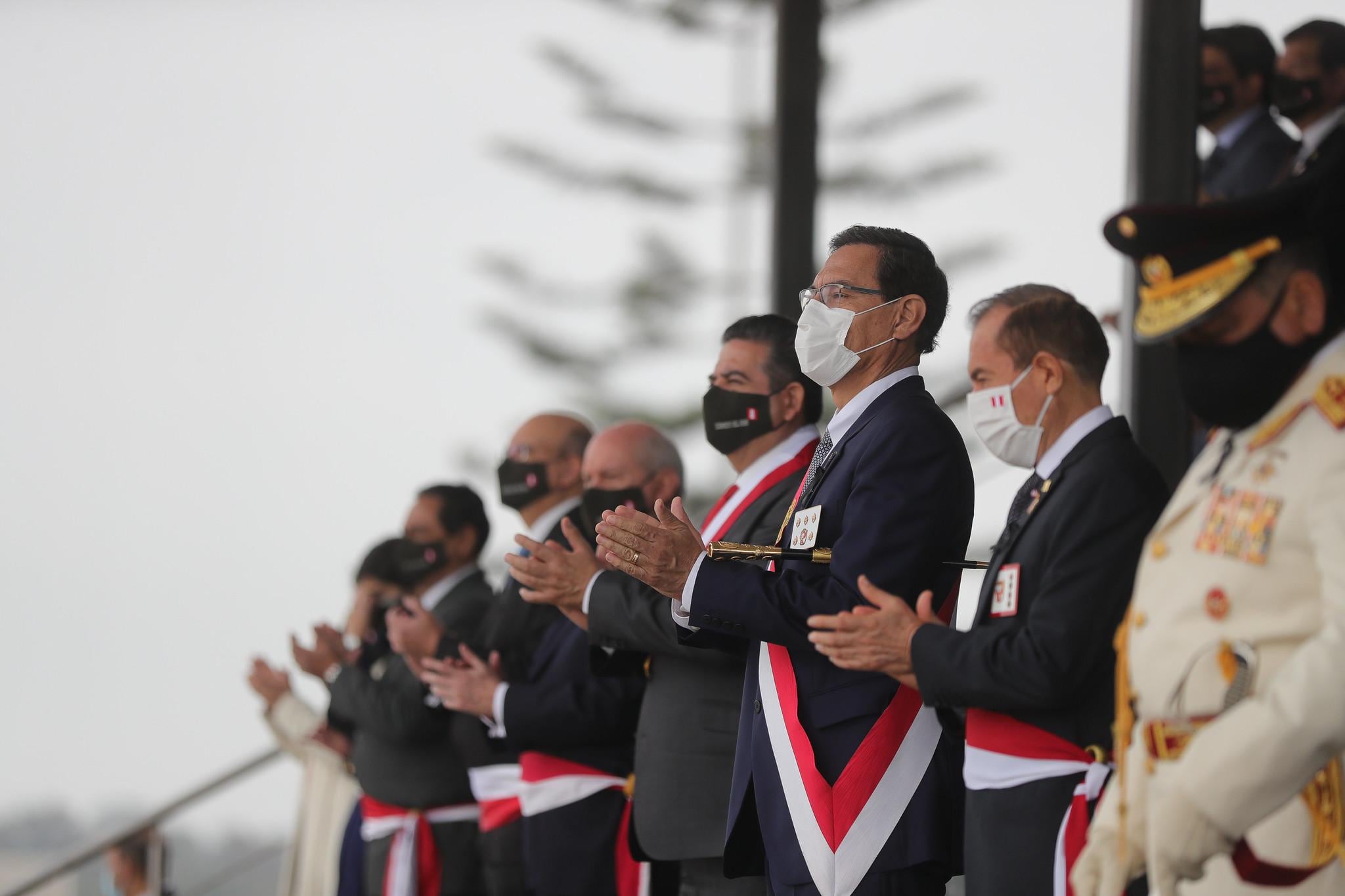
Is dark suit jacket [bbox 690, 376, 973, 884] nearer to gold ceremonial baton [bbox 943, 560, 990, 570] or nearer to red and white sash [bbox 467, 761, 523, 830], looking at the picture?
gold ceremonial baton [bbox 943, 560, 990, 570]

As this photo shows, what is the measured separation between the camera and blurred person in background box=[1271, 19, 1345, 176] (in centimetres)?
392

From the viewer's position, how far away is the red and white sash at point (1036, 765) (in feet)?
7.63

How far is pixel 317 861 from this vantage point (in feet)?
18.4

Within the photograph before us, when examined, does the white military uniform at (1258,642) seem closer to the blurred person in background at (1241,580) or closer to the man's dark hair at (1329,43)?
the blurred person in background at (1241,580)

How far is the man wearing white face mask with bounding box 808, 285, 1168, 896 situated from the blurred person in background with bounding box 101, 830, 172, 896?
4100 mm

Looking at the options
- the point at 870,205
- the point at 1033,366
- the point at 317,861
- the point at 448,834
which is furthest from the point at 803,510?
the point at 870,205

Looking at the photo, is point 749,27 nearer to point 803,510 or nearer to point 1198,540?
point 803,510

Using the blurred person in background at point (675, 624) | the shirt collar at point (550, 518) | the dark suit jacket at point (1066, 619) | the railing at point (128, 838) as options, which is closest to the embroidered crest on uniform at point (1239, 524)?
the dark suit jacket at point (1066, 619)

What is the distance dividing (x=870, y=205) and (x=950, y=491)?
4.88m

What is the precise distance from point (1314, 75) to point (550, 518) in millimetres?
2229

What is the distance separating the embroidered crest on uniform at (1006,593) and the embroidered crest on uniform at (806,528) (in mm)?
359

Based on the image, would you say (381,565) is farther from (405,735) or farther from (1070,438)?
(1070,438)

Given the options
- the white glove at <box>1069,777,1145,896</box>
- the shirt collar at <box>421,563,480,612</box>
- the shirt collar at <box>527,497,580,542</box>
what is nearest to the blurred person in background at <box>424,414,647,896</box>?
the shirt collar at <box>527,497,580,542</box>

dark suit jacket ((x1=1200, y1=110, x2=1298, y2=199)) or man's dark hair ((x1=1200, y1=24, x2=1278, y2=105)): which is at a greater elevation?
man's dark hair ((x1=1200, y1=24, x2=1278, y2=105))
